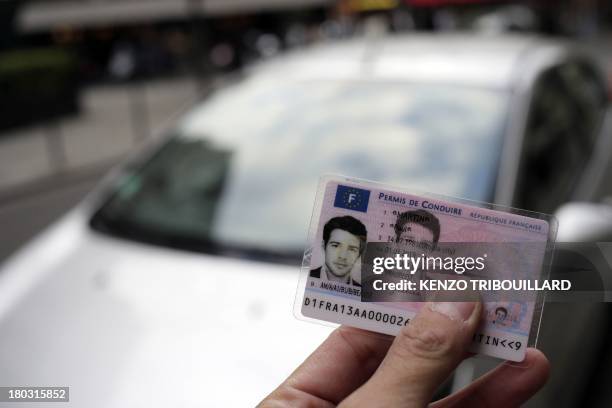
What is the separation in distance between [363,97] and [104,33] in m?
27.8

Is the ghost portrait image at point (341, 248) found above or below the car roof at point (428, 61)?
below

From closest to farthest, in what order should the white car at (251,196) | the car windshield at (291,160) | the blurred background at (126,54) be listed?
the white car at (251,196) < the car windshield at (291,160) < the blurred background at (126,54)

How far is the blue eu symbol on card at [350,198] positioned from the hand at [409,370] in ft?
0.56

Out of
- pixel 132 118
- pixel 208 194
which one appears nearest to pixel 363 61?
pixel 208 194

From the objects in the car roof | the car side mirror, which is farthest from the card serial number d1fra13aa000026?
the car roof

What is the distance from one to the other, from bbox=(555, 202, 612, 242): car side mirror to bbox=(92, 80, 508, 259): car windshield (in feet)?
1.16

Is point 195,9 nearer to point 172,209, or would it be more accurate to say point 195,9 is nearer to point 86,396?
point 172,209

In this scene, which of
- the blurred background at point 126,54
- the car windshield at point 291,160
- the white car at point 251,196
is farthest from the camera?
the blurred background at point 126,54

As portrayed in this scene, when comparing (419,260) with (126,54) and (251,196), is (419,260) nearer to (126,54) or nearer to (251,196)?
(251,196)

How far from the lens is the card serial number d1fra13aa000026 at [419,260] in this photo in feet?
3.01

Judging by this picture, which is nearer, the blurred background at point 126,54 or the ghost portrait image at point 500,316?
Answer: the ghost portrait image at point 500,316

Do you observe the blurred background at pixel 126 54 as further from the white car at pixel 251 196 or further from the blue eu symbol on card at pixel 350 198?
the blue eu symbol on card at pixel 350 198

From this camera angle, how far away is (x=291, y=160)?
2.68 m

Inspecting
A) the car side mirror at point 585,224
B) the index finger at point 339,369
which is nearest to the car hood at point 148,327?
the index finger at point 339,369
